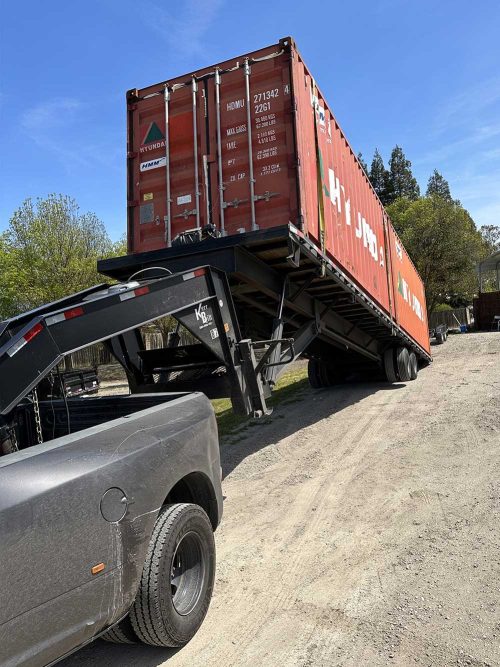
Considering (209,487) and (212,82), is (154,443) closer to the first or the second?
(209,487)

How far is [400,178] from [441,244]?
143 feet

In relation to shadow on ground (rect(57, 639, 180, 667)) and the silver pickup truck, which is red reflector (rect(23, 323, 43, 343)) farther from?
shadow on ground (rect(57, 639, 180, 667))

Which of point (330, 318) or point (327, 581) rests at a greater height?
point (330, 318)

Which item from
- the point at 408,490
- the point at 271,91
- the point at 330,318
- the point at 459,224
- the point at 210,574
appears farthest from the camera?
the point at 459,224

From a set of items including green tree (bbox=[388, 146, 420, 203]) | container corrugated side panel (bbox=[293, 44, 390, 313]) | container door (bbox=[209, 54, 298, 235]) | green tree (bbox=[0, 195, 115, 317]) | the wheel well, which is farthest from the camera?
green tree (bbox=[388, 146, 420, 203])

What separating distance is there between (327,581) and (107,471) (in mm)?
2081

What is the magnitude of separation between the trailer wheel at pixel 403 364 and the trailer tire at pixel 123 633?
1024 cm

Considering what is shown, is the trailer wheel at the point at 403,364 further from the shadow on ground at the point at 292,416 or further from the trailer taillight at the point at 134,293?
the trailer taillight at the point at 134,293

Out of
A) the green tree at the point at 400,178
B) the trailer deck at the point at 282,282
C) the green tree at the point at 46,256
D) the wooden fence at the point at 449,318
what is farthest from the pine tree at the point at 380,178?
the trailer deck at the point at 282,282

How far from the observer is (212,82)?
6297mm

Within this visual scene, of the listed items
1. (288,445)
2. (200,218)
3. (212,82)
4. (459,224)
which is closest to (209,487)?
(200,218)

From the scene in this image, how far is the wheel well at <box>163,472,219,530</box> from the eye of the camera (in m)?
3.19

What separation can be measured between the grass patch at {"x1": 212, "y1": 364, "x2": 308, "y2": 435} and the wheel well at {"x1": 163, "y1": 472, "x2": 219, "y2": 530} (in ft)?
16.7

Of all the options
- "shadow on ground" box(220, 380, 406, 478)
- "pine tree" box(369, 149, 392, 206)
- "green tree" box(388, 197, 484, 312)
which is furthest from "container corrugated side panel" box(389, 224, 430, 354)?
"pine tree" box(369, 149, 392, 206)
